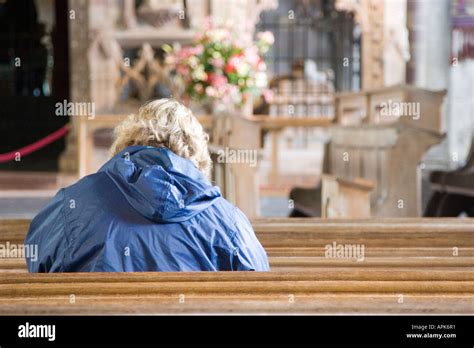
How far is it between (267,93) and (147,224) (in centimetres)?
681

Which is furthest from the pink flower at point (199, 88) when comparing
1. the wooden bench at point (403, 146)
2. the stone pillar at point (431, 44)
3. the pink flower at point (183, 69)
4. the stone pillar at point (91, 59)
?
the wooden bench at point (403, 146)

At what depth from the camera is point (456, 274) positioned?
1.63m

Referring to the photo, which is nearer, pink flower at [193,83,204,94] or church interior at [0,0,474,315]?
church interior at [0,0,474,315]

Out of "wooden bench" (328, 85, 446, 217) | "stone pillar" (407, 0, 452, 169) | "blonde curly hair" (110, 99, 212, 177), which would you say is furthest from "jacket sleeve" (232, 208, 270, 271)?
"stone pillar" (407, 0, 452, 169)

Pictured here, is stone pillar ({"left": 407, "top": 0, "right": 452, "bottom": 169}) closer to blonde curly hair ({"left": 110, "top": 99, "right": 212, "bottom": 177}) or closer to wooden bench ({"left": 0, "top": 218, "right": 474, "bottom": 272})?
wooden bench ({"left": 0, "top": 218, "right": 474, "bottom": 272})

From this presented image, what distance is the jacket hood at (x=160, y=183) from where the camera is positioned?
6.50ft

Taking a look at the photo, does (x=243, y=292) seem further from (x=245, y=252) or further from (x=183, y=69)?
(x=183, y=69)

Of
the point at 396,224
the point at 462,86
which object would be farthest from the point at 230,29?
the point at 396,224

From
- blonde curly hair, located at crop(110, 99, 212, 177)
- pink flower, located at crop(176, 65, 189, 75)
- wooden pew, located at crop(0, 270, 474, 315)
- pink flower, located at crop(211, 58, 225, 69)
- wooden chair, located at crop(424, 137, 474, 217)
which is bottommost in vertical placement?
wooden chair, located at crop(424, 137, 474, 217)

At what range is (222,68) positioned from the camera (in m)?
7.81

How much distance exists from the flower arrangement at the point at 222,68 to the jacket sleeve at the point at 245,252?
576 centimetres

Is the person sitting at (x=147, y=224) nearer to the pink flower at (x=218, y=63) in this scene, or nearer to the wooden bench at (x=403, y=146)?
the wooden bench at (x=403, y=146)

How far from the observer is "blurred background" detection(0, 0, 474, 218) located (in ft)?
17.2

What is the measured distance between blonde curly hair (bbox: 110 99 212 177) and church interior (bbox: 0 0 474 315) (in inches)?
16.3
